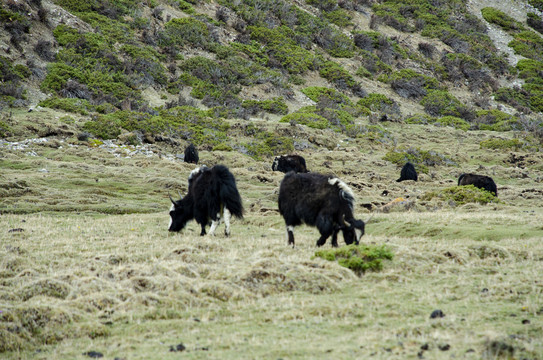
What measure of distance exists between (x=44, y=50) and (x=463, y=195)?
38.9 metres

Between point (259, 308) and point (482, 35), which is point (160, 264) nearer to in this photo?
point (259, 308)

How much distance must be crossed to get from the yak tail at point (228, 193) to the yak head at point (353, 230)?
12.1ft

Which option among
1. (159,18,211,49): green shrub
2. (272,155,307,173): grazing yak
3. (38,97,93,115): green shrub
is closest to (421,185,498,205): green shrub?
(272,155,307,173): grazing yak

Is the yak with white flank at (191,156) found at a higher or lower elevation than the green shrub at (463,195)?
higher

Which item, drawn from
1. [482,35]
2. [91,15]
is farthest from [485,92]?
[91,15]

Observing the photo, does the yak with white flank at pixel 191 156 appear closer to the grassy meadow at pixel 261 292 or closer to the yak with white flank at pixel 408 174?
the yak with white flank at pixel 408 174

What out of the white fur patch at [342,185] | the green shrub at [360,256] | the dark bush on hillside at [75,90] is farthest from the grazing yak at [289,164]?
the green shrub at [360,256]

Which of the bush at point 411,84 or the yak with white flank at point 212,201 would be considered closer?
the yak with white flank at point 212,201

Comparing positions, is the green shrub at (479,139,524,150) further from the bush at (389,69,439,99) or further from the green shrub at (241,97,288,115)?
the bush at (389,69,439,99)

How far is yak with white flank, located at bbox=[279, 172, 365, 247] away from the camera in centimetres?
1182

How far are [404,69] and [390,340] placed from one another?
2719 inches

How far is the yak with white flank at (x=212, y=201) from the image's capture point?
47.0 ft

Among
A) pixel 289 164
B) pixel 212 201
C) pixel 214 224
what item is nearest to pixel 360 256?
pixel 214 224

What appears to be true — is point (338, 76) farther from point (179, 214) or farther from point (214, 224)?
point (214, 224)
